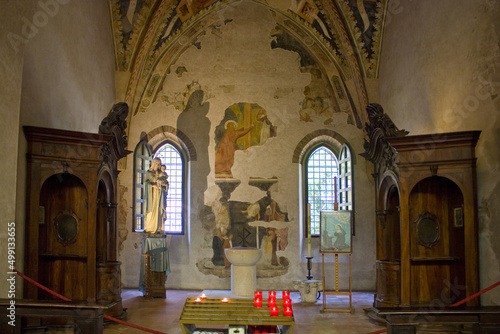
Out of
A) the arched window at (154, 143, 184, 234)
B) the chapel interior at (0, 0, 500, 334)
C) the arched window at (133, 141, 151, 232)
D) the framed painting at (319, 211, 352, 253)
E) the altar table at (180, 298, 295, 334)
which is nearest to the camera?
the altar table at (180, 298, 295, 334)

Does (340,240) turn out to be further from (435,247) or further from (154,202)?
(154,202)

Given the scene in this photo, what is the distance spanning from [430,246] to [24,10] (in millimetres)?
7826

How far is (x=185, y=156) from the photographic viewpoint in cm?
1541

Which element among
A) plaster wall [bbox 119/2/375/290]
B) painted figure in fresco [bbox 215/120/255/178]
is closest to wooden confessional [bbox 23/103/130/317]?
plaster wall [bbox 119/2/375/290]

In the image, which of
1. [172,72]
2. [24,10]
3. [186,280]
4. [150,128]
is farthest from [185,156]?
[24,10]

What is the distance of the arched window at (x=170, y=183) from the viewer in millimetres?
14758

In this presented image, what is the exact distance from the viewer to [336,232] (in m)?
11.4

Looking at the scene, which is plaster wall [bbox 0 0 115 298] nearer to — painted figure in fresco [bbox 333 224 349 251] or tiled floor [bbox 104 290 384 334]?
tiled floor [bbox 104 290 384 334]

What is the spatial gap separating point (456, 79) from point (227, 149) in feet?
22.5

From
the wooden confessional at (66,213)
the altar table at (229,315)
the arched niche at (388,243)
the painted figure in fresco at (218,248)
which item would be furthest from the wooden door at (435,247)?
the painted figure in fresco at (218,248)

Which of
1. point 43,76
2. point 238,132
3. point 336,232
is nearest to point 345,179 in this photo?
point 238,132

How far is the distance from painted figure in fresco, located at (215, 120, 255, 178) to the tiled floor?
3.29m

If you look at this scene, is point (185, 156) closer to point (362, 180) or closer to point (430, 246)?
point (362, 180)

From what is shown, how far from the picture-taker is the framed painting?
11391 mm
